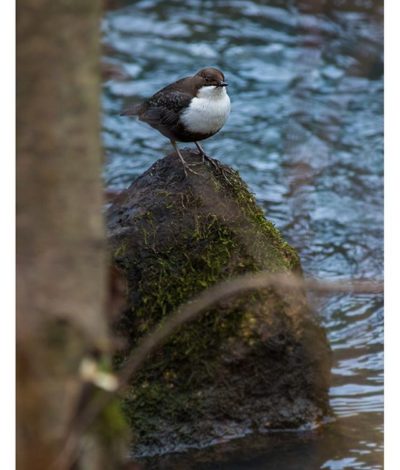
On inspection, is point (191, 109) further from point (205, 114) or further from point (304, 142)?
point (304, 142)

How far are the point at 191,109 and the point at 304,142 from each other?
57cm

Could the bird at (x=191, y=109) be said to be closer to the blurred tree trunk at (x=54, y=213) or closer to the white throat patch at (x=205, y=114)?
the white throat patch at (x=205, y=114)

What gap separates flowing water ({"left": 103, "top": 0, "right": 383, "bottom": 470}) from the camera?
3898 mm

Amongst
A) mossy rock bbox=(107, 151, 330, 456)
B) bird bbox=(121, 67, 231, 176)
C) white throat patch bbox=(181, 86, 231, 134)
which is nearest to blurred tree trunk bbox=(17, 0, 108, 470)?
mossy rock bbox=(107, 151, 330, 456)

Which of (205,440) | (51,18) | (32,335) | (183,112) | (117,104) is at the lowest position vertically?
(117,104)

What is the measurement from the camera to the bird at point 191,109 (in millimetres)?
4176

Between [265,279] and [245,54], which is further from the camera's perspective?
[245,54]

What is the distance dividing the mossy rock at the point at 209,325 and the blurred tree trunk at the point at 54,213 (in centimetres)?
265

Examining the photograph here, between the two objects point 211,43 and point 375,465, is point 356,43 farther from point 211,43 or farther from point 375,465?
point 375,465

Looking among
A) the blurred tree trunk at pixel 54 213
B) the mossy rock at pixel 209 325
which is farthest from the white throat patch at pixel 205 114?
the blurred tree trunk at pixel 54 213

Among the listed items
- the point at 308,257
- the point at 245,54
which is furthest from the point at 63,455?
the point at 245,54

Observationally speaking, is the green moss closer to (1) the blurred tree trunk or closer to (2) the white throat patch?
(2) the white throat patch

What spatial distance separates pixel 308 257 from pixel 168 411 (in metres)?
2.60

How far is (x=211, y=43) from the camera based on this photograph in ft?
30.0
